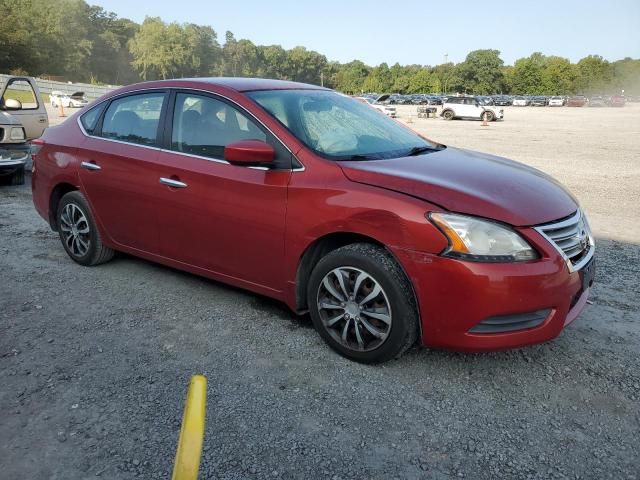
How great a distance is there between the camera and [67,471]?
2.36 meters

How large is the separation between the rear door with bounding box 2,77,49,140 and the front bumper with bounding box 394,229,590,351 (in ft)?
29.1

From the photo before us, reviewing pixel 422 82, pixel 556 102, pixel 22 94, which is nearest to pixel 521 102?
pixel 556 102

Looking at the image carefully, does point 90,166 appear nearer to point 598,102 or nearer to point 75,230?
point 75,230

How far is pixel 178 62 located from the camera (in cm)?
12700

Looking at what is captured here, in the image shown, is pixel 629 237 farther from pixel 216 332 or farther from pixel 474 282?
pixel 216 332

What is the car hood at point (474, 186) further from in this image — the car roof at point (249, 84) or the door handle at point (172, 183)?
the door handle at point (172, 183)

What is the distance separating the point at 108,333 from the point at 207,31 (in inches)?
6361

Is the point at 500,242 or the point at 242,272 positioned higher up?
the point at 500,242

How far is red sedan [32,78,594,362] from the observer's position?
2.92 metres

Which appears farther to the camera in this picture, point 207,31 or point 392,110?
point 207,31

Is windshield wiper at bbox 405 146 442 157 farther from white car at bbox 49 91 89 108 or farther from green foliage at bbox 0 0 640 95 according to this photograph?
green foliage at bbox 0 0 640 95

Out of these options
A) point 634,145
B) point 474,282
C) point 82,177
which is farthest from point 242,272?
point 634,145

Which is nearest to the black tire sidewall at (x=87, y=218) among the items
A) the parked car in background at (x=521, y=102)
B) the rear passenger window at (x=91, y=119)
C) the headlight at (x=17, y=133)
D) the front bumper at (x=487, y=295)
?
the rear passenger window at (x=91, y=119)

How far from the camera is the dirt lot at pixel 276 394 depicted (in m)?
2.46
